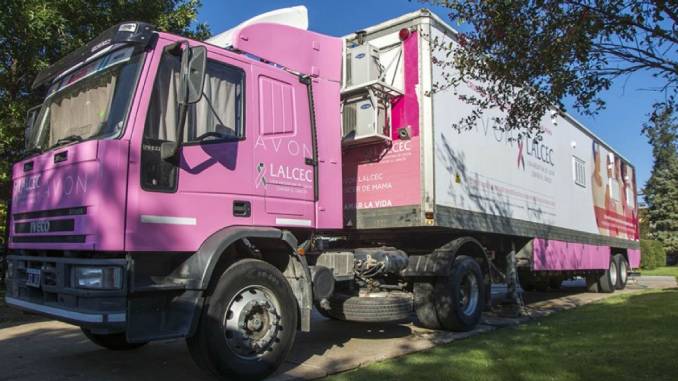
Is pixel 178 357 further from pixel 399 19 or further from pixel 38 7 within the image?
pixel 38 7

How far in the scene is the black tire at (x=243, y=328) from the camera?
4727mm

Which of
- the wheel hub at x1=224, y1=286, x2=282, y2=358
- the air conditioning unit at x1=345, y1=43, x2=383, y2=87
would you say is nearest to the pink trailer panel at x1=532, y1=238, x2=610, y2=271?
the air conditioning unit at x1=345, y1=43, x2=383, y2=87

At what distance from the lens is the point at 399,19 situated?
751cm

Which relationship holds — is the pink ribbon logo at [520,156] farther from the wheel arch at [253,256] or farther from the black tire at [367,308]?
the wheel arch at [253,256]

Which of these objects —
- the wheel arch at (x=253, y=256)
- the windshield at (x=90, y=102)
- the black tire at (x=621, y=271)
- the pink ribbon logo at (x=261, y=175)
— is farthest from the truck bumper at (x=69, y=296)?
the black tire at (x=621, y=271)

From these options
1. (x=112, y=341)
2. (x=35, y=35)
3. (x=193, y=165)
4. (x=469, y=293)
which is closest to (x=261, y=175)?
(x=193, y=165)

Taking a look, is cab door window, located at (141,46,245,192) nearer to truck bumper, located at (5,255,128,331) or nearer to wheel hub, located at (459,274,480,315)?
truck bumper, located at (5,255,128,331)

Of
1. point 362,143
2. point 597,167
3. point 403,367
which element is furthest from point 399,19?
point 597,167

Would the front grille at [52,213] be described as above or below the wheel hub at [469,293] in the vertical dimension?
above

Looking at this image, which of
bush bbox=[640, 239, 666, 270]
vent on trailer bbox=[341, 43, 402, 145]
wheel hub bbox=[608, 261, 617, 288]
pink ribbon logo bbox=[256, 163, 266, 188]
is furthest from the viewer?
bush bbox=[640, 239, 666, 270]

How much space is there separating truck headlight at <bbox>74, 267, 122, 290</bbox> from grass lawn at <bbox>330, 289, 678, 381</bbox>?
7.19 feet

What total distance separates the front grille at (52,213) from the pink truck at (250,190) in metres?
0.02

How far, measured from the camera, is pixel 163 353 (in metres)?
6.47

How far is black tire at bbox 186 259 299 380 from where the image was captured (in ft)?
15.5
